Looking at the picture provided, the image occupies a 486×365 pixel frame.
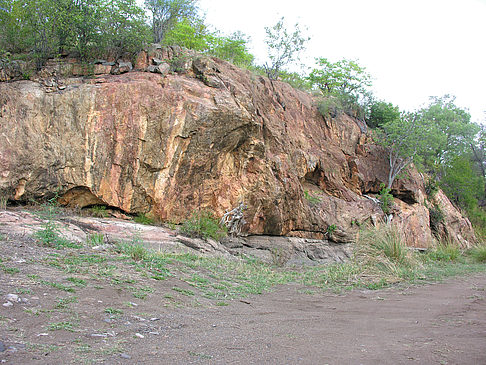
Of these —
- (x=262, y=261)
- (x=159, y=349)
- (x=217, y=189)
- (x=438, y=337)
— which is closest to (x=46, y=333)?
(x=159, y=349)

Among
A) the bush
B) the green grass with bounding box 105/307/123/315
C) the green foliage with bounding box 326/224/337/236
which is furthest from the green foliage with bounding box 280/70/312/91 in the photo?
the green grass with bounding box 105/307/123/315

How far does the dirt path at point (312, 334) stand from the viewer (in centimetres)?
338

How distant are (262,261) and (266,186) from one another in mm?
3330

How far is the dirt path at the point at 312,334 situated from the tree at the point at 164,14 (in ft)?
46.8

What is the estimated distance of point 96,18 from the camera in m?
13.1

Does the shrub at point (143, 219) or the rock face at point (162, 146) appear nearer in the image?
the rock face at point (162, 146)

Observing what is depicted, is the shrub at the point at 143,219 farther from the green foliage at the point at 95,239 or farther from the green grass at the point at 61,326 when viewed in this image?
the green grass at the point at 61,326

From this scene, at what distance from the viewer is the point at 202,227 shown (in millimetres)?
12164

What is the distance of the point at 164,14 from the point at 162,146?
344 inches

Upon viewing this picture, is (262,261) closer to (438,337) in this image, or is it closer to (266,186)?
(266,186)

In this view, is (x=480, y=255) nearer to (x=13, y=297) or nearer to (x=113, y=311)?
(x=113, y=311)

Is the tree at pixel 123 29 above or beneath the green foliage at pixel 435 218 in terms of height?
above

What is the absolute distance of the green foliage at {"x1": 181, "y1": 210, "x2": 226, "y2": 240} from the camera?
11781 mm

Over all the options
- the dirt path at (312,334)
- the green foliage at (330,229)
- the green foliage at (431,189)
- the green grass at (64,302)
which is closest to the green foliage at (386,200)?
the green foliage at (330,229)
